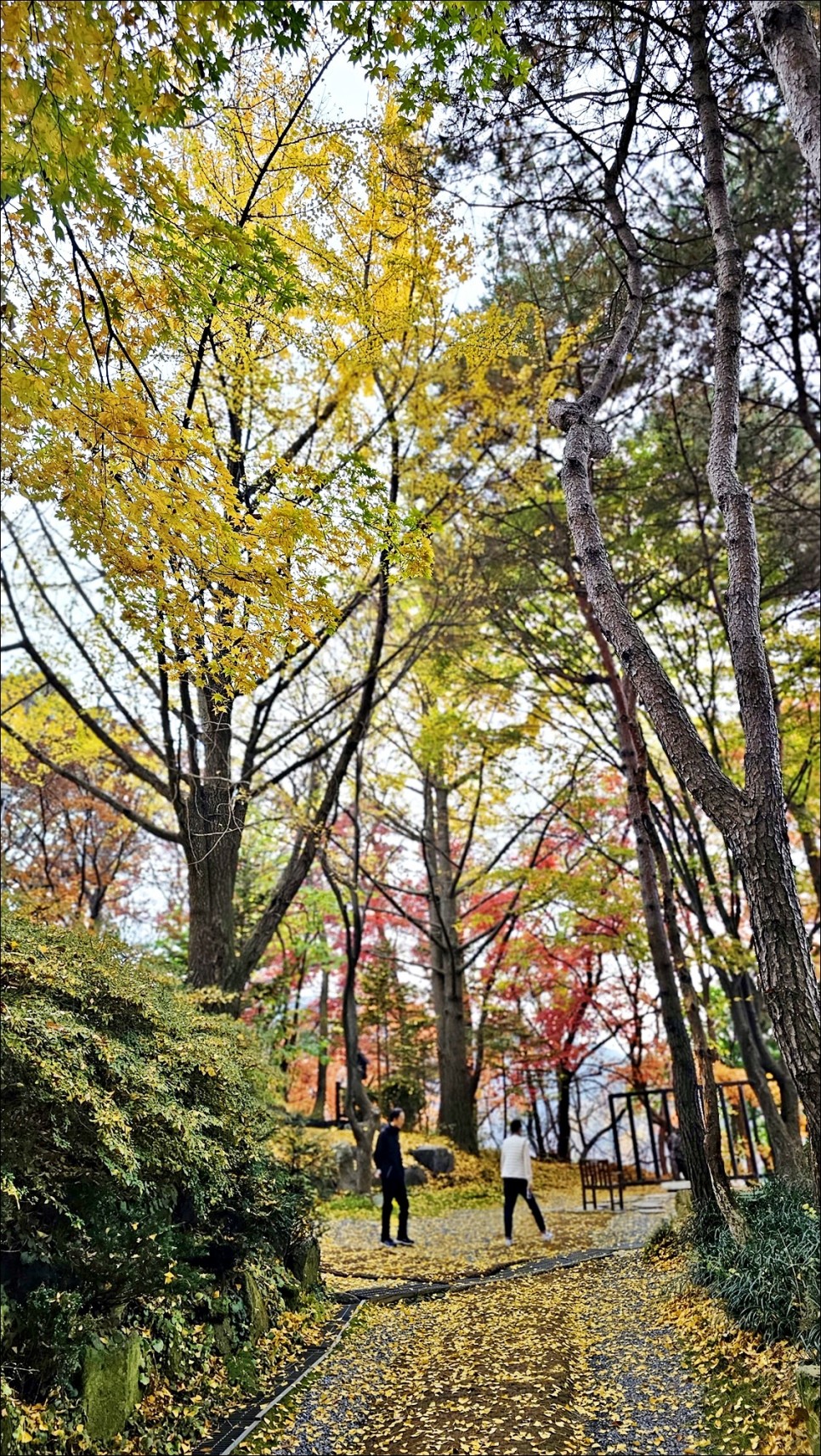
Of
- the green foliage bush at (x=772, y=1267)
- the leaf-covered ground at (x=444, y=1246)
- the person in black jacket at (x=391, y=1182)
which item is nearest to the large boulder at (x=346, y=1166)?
the leaf-covered ground at (x=444, y=1246)

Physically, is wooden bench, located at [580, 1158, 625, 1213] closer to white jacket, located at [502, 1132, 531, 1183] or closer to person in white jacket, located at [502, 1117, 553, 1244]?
person in white jacket, located at [502, 1117, 553, 1244]

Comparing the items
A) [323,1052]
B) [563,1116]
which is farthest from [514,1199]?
[563,1116]

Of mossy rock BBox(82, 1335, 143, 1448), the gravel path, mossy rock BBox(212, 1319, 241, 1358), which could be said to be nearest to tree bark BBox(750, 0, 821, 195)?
the gravel path

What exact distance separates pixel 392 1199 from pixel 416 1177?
12.6 ft

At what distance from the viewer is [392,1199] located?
24.1 ft

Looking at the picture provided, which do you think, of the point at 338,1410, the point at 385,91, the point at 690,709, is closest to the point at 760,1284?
the point at 338,1410

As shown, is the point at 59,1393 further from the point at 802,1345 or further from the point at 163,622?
the point at 163,622

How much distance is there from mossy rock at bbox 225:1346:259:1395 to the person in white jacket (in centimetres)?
407

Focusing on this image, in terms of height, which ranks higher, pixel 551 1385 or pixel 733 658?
pixel 733 658

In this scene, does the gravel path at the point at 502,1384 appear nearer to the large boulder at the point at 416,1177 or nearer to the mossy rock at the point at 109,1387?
the mossy rock at the point at 109,1387

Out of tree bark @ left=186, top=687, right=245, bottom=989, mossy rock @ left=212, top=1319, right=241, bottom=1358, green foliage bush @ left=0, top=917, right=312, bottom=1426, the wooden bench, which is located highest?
tree bark @ left=186, top=687, right=245, bottom=989

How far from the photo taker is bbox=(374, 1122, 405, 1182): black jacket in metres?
7.23

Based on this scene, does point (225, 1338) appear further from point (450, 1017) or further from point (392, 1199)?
point (450, 1017)

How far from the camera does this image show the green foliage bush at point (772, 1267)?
11.2 feet
